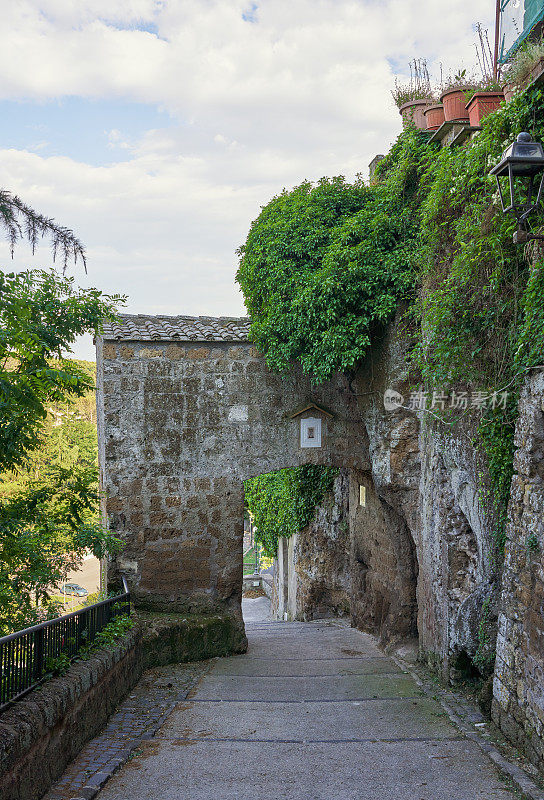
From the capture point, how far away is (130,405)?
878 cm

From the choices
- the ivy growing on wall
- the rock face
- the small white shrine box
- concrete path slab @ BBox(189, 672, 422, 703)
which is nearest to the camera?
the ivy growing on wall

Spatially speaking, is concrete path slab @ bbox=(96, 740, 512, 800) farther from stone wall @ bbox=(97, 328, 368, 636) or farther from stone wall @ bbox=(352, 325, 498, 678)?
stone wall @ bbox=(97, 328, 368, 636)

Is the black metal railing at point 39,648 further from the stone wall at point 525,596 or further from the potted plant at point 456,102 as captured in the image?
the potted plant at point 456,102

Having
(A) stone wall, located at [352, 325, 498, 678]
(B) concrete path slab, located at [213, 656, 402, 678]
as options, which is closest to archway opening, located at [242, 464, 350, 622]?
(A) stone wall, located at [352, 325, 498, 678]

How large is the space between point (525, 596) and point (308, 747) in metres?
2.12

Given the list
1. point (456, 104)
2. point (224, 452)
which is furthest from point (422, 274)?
point (224, 452)

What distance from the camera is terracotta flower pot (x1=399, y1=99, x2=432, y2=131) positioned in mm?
8180

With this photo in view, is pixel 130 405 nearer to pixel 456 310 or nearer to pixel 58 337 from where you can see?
pixel 58 337

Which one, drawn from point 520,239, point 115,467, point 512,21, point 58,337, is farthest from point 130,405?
point 512,21

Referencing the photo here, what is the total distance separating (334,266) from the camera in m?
8.04

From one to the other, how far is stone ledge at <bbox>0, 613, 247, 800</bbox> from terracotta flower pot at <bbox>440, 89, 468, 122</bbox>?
698cm

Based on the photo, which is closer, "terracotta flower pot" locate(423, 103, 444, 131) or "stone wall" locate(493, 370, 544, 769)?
"stone wall" locate(493, 370, 544, 769)

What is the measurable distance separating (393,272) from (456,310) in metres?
2.17

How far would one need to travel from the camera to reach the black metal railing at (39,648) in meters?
3.92
